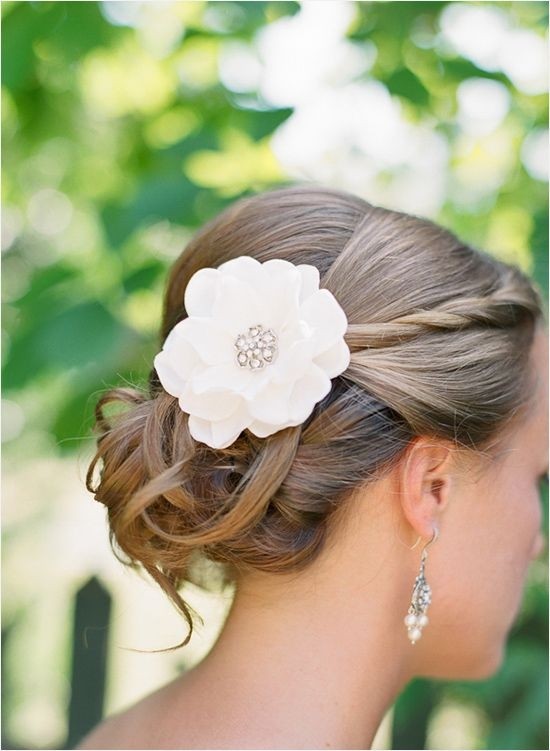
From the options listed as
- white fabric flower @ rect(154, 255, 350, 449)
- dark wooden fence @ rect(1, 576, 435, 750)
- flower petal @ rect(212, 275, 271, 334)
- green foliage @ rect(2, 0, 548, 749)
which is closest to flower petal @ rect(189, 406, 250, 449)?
white fabric flower @ rect(154, 255, 350, 449)

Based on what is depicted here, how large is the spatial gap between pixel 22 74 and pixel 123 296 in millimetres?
573

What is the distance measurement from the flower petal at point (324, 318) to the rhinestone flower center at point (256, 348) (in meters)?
0.07

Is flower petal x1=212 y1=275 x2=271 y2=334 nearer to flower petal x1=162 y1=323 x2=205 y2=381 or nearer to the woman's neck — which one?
flower petal x1=162 y1=323 x2=205 y2=381

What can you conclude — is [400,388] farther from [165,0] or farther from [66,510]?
[66,510]

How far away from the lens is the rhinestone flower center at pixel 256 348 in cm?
127

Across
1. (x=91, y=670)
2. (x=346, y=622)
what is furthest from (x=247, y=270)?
(x=91, y=670)

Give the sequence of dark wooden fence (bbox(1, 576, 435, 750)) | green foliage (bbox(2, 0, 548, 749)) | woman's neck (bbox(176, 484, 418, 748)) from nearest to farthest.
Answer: woman's neck (bbox(176, 484, 418, 748)) → green foliage (bbox(2, 0, 548, 749)) → dark wooden fence (bbox(1, 576, 435, 750))

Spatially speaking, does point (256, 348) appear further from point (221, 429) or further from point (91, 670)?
point (91, 670)

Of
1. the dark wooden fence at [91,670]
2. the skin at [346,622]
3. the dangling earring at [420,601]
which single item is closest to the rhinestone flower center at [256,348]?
the skin at [346,622]

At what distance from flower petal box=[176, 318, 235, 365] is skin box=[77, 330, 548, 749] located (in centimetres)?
32

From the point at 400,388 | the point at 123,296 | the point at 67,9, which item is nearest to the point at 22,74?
the point at 67,9

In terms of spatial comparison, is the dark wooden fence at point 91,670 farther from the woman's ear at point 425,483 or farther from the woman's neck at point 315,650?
the woman's ear at point 425,483

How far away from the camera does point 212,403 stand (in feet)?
4.14

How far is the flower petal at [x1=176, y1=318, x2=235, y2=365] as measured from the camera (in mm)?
1275
